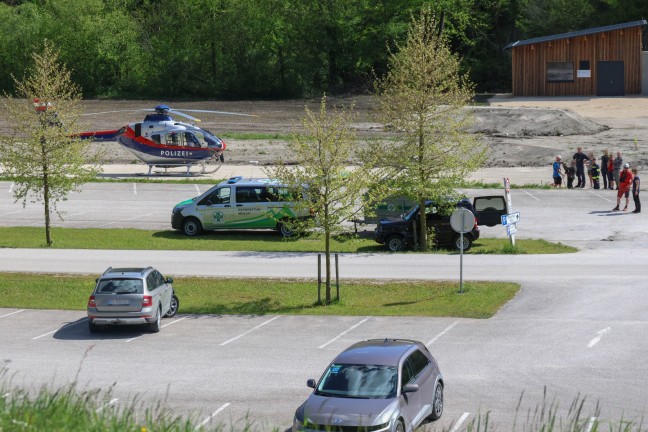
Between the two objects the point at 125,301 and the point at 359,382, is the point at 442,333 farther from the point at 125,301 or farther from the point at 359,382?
the point at 359,382

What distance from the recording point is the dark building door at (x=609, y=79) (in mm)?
68250

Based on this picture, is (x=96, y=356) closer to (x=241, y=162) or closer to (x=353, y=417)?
(x=353, y=417)

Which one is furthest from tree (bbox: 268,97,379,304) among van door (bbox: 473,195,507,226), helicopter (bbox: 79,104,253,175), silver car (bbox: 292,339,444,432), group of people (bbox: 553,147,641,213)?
helicopter (bbox: 79,104,253,175)

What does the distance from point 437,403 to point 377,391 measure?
160 centimetres

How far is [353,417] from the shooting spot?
514 inches

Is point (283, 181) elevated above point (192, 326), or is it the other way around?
point (283, 181)

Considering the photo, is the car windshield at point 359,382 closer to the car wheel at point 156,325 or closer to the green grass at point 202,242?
the car wheel at point 156,325

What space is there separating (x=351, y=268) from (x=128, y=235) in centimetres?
964

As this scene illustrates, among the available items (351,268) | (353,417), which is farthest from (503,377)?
(351,268)

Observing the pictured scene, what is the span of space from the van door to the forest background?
45.5m

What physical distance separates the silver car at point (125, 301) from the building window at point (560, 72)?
52.0m

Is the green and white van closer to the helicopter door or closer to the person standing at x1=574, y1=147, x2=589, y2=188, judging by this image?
the helicopter door

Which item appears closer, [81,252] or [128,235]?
[81,252]

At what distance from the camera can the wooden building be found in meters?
68.1
